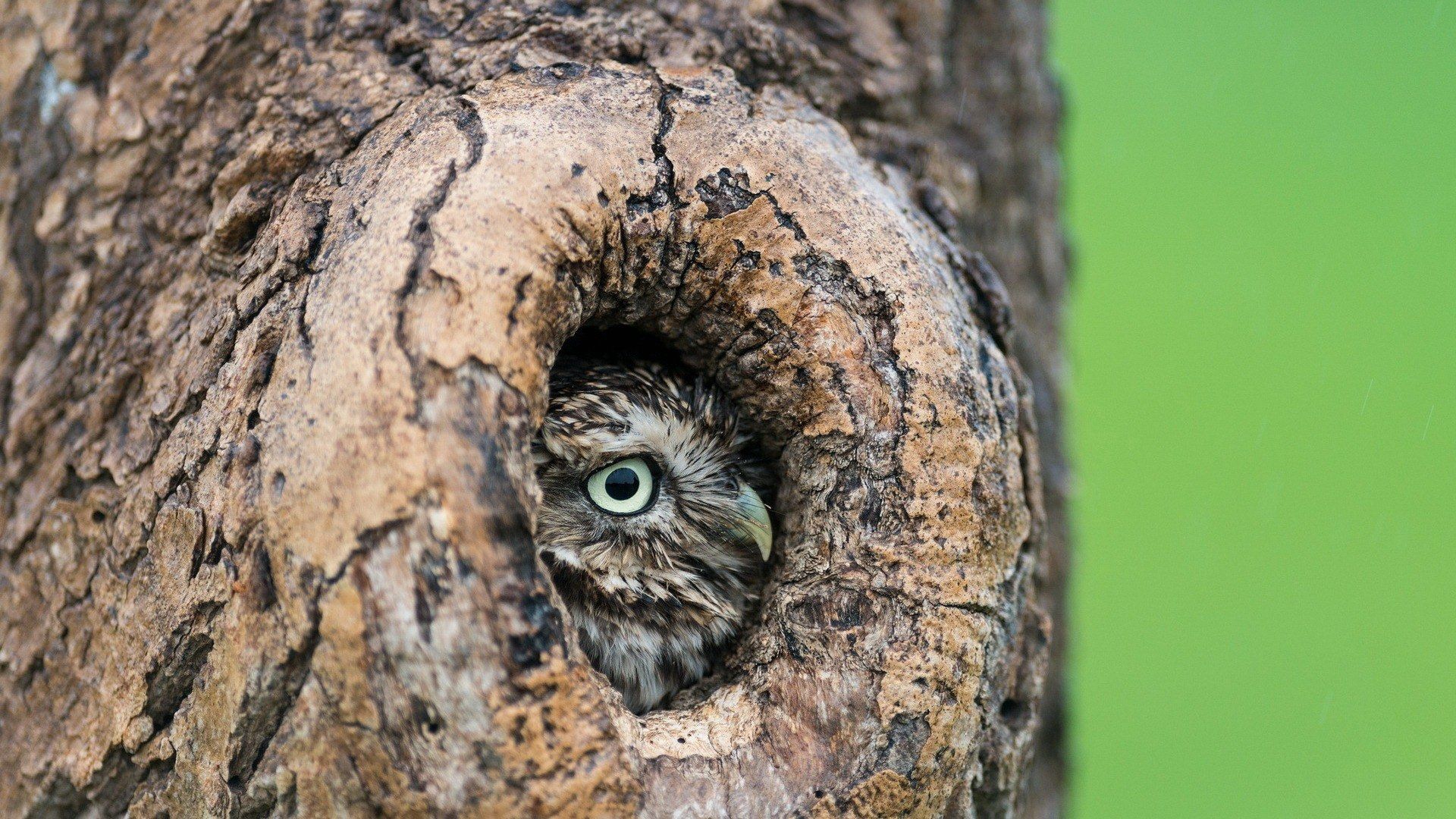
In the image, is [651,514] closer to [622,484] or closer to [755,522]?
[622,484]

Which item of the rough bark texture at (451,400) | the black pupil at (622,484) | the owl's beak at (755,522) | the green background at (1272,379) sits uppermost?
the rough bark texture at (451,400)

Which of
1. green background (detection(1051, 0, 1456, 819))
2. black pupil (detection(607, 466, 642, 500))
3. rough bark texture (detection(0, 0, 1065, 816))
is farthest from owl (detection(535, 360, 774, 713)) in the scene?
green background (detection(1051, 0, 1456, 819))

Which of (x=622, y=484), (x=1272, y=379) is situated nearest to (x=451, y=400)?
(x=622, y=484)

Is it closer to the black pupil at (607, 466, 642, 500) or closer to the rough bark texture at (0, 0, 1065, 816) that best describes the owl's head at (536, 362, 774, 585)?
the black pupil at (607, 466, 642, 500)

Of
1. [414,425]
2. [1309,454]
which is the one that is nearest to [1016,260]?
[414,425]

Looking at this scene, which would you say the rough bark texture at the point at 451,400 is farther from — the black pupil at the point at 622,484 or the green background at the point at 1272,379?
the green background at the point at 1272,379

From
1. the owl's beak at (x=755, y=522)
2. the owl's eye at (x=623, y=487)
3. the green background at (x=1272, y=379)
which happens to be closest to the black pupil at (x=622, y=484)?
the owl's eye at (x=623, y=487)
